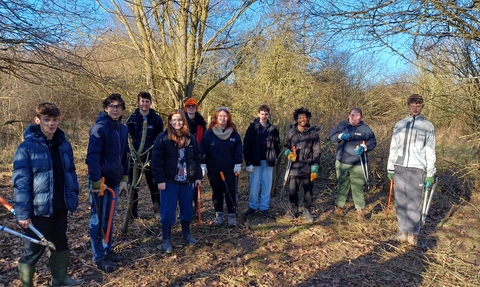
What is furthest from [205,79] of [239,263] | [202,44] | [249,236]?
[239,263]

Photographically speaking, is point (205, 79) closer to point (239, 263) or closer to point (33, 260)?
point (239, 263)

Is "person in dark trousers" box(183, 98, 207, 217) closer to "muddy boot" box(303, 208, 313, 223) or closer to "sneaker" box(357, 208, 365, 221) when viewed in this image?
"muddy boot" box(303, 208, 313, 223)

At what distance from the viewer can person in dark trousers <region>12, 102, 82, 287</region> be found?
9.21 ft

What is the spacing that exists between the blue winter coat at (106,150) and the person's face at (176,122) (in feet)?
1.85

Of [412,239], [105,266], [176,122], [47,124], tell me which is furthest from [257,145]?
[47,124]

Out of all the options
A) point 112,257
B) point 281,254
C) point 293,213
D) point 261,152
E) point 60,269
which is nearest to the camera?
point 60,269

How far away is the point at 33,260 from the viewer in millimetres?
2938

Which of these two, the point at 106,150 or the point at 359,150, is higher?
the point at 106,150

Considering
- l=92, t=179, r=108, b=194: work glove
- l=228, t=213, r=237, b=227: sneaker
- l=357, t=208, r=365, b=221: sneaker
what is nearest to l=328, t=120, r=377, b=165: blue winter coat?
l=357, t=208, r=365, b=221: sneaker

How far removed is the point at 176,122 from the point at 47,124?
1.48m

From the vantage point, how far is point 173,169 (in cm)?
405

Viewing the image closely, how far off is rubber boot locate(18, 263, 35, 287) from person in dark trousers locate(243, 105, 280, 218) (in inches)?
123

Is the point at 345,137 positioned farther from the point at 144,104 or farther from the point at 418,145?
the point at 144,104

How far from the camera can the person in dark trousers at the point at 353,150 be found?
17.1 feet
